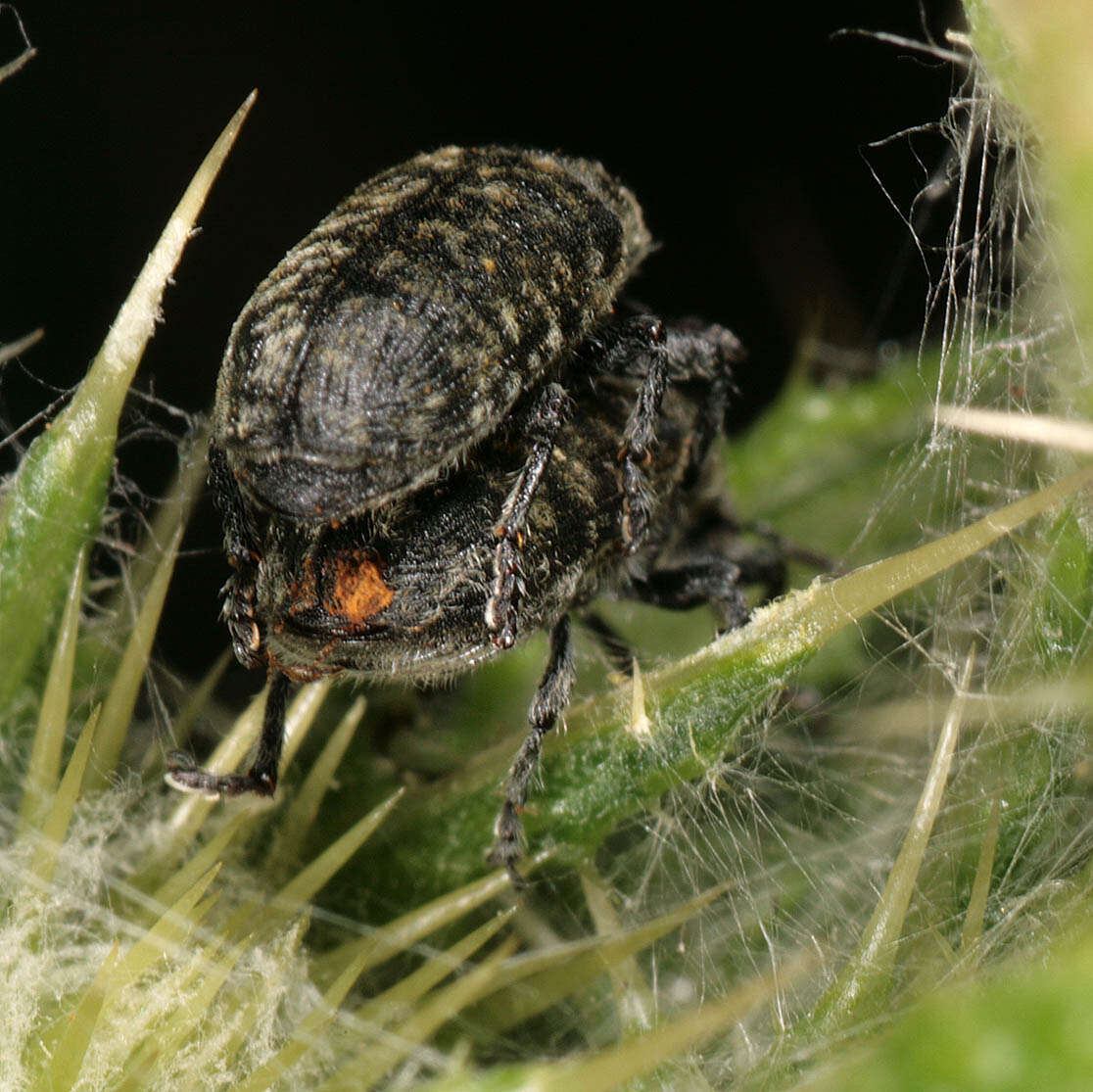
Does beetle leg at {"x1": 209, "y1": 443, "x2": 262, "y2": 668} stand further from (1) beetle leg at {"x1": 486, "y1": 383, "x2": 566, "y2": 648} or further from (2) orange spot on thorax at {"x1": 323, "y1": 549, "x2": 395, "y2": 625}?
(1) beetle leg at {"x1": 486, "y1": 383, "x2": 566, "y2": 648}

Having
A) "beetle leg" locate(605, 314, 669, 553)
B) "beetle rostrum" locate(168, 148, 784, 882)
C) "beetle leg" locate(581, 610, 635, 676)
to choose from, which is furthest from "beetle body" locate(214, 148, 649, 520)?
"beetle leg" locate(581, 610, 635, 676)

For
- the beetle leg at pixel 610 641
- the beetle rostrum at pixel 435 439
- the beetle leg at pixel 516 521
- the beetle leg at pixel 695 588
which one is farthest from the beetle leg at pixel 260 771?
the beetle leg at pixel 695 588

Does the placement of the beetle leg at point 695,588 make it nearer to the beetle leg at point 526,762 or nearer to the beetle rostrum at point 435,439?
the beetle rostrum at point 435,439

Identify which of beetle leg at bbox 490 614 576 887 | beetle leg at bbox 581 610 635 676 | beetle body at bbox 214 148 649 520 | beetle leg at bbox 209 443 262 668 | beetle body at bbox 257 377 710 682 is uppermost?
beetle body at bbox 214 148 649 520

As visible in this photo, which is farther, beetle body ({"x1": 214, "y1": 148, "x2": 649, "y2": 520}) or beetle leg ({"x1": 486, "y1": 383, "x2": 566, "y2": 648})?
beetle leg ({"x1": 486, "y1": 383, "x2": 566, "y2": 648})

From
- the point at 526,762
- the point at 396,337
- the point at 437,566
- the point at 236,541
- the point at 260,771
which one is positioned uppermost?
the point at 396,337

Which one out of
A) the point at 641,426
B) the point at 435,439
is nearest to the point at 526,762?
the point at 435,439

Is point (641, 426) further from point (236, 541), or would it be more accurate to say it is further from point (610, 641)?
point (236, 541)

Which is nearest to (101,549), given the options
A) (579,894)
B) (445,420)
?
(445,420)
